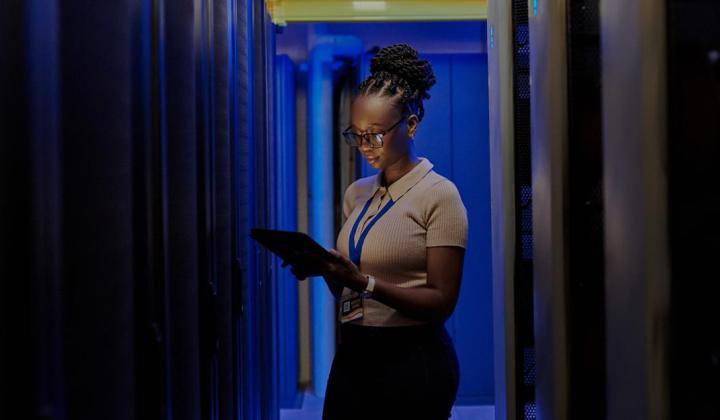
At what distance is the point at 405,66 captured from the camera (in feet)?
6.94

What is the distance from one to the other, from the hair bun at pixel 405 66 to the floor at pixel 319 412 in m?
2.37

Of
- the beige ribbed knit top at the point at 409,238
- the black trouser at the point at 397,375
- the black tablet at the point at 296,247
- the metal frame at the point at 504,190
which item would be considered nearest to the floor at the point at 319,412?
the metal frame at the point at 504,190

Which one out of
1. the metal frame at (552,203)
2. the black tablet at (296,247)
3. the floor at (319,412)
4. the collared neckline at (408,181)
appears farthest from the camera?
the floor at (319,412)

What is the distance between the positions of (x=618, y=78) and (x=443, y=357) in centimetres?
102

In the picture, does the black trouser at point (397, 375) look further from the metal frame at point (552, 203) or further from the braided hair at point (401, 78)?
the braided hair at point (401, 78)

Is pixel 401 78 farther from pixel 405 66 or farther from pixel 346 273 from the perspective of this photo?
pixel 346 273

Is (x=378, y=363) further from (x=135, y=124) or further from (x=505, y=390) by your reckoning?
(x=135, y=124)

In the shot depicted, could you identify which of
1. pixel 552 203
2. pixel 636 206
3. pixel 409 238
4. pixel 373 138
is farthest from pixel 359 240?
pixel 636 206

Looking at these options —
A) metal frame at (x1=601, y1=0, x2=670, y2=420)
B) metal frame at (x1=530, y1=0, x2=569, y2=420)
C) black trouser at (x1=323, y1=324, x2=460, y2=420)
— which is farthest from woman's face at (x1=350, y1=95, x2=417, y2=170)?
metal frame at (x1=601, y1=0, x2=670, y2=420)

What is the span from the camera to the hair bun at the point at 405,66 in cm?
212

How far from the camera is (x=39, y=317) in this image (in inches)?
32.4

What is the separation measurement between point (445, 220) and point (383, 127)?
35 centimetres

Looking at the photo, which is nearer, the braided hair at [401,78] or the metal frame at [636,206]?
the metal frame at [636,206]

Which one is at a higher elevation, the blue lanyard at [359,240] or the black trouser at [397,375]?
the blue lanyard at [359,240]
